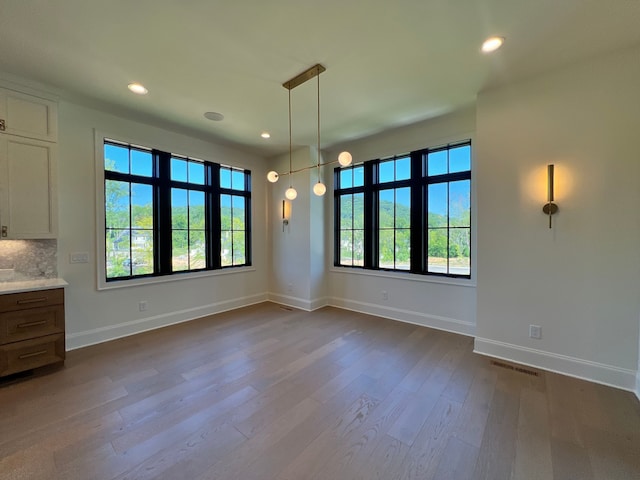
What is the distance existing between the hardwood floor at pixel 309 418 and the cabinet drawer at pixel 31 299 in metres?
0.69

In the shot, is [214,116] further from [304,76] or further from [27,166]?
[27,166]

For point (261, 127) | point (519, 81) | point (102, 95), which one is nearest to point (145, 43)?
point (102, 95)

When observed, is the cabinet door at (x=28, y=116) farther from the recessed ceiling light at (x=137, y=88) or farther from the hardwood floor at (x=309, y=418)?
the hardwood floor at (x=309, y=418)

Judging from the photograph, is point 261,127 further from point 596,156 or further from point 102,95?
point 596,156

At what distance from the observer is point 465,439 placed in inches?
73.0

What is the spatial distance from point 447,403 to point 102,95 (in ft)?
15.1

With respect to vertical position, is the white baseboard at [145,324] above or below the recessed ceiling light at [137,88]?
below

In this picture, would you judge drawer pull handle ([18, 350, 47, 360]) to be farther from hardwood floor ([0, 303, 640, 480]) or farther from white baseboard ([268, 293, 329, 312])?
white baseboard ([268, 293, 329, 312])

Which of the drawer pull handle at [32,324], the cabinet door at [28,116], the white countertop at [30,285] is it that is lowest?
the drawer pull handle at [32,324]

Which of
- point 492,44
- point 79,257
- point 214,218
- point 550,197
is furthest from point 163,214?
point 550,197

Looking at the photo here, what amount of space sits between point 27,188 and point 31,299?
3.76 ft

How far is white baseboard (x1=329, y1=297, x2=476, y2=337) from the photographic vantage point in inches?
148

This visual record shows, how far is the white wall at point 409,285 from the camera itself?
3.72 meters

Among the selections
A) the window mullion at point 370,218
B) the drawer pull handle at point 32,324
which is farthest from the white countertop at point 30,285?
the window mullion at point 370,218
